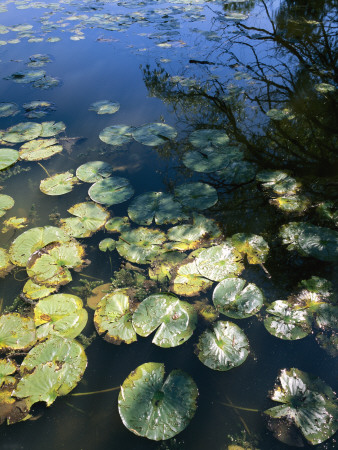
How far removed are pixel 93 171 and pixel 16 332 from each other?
1837 mm

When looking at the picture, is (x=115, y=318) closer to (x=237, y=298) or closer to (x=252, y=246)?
(x=237, y=298)

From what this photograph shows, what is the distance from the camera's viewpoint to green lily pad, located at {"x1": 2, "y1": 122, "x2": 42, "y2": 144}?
3.69m

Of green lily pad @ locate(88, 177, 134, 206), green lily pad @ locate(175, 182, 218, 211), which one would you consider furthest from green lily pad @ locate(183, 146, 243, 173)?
green lily pad @ locate(88, 177, 134, 206)

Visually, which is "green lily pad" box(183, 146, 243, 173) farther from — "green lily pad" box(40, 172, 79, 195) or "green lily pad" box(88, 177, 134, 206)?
"green lily pad" box(40, 172, 79, 195)

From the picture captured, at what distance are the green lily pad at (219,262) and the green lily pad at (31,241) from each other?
120 cm

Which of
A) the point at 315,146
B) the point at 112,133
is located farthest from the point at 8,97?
the point at 315,146

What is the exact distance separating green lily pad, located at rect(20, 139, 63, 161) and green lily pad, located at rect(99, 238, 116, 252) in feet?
5.27

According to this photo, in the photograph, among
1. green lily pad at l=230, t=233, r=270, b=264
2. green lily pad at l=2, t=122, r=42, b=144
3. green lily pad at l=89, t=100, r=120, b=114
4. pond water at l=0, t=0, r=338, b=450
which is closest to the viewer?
pond water at l=0, t=0, r=338, b=450

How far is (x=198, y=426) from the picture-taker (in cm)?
157

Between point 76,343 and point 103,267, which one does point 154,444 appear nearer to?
point 76,343

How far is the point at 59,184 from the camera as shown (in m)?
3.05

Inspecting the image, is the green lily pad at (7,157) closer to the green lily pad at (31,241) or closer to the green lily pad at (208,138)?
the green lily pad at (31,241)

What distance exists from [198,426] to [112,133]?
3257mm

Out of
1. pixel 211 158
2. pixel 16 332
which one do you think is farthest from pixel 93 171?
pixel 16 332
